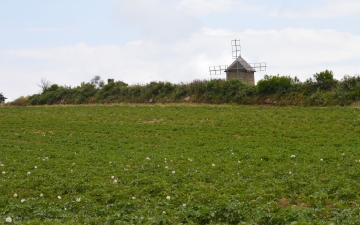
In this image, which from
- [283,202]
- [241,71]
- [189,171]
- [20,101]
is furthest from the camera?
[241,71]

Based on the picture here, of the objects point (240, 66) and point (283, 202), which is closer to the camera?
point (283, 202)

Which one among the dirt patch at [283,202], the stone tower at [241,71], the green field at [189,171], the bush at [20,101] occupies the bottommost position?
the dirt patch at [283,202]

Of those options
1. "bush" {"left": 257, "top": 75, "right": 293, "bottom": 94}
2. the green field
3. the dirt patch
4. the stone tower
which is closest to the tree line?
"bush" {"left": 257, "top": 75, "right": 293, "bottom": 94}

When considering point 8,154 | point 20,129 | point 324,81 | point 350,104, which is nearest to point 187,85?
point 324,81

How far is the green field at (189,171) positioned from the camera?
30.7ft

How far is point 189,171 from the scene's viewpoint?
1504 centimetres

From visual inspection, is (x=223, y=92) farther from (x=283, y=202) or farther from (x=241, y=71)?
(x=283, y=202)

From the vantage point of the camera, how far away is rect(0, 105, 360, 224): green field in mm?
9344

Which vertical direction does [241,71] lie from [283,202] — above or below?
above

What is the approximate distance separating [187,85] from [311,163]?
36.2 meters

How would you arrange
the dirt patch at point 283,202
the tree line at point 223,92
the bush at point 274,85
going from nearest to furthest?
1. the dirt patch at point 283,202
2. the tree line at point 223,92
3. the bush at point 274,85

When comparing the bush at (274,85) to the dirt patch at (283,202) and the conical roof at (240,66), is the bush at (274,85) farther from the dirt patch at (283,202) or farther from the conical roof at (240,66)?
the dirt patch at (283,202)

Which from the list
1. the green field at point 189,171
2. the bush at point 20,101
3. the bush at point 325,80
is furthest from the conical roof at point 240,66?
the bush at point 20,101

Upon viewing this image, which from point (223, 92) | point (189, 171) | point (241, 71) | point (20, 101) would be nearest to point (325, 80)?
point (223, 92)
